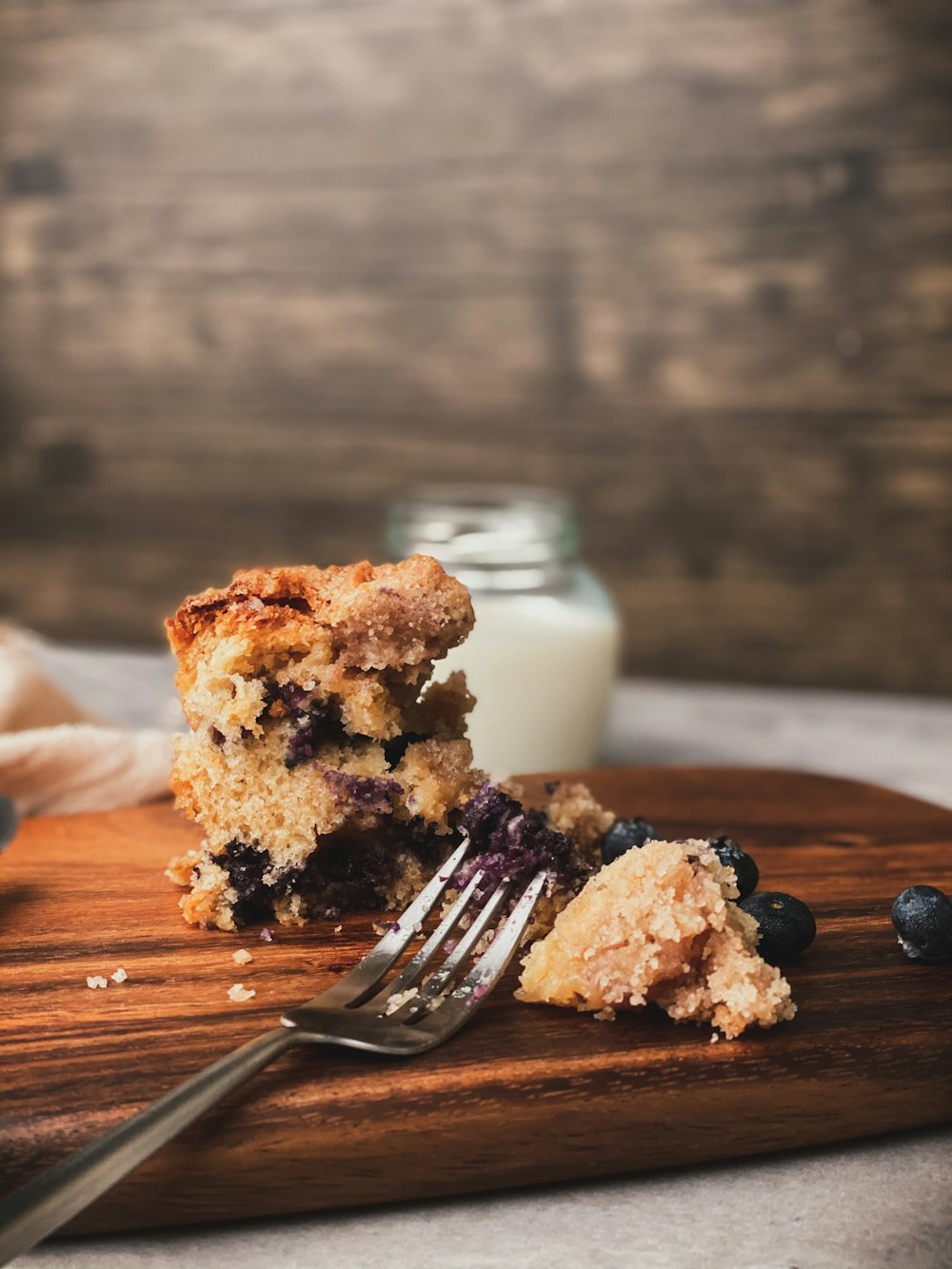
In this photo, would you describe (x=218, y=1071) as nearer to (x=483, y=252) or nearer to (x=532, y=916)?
(x=532, y=916)

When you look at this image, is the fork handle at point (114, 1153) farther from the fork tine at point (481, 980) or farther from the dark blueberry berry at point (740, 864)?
the dark blueberry berry at point (740, 864)

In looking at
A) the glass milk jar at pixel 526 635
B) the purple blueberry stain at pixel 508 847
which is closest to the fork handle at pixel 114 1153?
the purple blueberry stain at pixel 508 847

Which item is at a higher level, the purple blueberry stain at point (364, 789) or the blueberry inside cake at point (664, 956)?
the purple blueberry stain at point (364, 789)

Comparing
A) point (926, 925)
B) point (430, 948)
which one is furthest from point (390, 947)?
point (926, 925)

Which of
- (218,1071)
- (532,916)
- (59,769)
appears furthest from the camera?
(59,769)

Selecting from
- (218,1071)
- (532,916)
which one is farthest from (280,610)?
(218,1071)

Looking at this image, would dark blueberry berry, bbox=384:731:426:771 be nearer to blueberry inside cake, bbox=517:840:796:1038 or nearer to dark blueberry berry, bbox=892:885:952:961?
blueberry inside cake, bbox=517:840:796:1038

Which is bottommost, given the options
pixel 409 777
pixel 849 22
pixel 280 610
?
pixel 409 777
